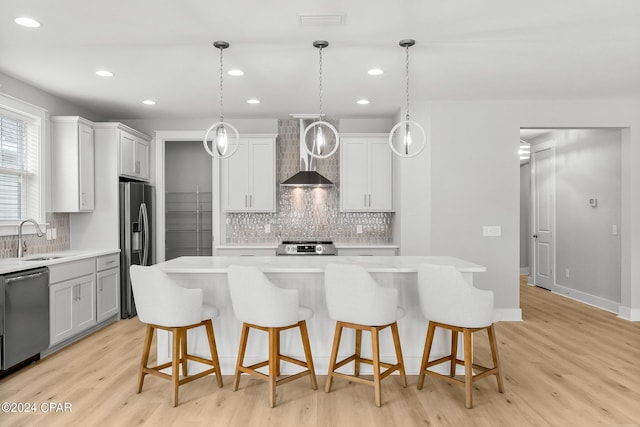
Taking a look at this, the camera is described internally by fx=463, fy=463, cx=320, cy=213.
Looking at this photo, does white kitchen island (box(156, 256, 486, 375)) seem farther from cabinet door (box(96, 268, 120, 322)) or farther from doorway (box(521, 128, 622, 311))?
doorway (box(521, 128, 622, 311))

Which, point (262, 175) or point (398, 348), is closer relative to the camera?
point (398, 348)

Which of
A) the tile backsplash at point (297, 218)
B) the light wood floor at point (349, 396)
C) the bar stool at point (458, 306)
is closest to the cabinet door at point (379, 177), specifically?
the tile backsplash at point (297, 218)

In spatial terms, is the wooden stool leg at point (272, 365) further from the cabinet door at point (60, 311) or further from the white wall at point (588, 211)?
the white wall at point (588, 211)

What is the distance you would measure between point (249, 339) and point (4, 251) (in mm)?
2623

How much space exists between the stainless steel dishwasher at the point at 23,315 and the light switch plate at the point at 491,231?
14.8 feet

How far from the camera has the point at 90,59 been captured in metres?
4.00

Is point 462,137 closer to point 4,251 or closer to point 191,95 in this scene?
point 191,95

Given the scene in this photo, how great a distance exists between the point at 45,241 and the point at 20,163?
866 mm

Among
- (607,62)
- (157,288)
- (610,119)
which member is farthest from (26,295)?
(610,119)

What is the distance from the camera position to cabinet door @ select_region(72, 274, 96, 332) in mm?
4559

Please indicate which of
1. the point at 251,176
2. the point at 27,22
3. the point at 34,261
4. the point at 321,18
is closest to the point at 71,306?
the point at 34,261

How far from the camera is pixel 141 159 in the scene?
618 cm

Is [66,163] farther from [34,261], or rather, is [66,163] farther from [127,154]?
[34,261]

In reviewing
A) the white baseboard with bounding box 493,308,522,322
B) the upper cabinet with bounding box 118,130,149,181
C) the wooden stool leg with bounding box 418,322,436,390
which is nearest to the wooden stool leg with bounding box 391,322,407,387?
the wooden stool leg with bounding box 418,322,436,390
